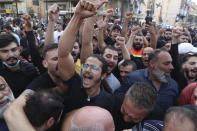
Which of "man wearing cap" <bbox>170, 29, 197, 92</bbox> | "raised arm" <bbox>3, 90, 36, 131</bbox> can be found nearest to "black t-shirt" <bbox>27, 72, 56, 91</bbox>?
"raised arm" <bbox>3, 90, 36, 131</bbox>

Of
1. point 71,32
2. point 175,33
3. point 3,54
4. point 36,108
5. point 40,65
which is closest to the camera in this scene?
point 36,108

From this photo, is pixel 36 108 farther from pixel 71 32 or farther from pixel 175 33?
pixel 175 33

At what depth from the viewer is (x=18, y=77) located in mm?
2115

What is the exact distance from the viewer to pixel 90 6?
1396 millimetres

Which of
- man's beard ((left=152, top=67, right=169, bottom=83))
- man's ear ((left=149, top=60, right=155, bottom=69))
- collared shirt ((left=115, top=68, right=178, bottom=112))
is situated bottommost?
collared shirt ((left=115, top=68, right=178, bottom=112))

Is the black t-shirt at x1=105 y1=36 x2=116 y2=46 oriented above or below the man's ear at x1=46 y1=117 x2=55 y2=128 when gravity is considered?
above

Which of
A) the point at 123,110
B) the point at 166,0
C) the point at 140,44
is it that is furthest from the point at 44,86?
the point at 166,0

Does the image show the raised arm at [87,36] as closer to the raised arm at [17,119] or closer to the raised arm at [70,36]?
the raised arm at [70,36]

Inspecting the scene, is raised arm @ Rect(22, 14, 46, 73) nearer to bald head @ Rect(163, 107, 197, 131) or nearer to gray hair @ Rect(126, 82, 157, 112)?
gray hair @ Rect(126, 82, 157, 112)

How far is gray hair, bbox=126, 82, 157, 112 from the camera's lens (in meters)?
1.38

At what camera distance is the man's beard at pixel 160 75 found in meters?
2.19

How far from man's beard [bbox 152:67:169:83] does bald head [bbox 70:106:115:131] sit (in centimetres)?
138

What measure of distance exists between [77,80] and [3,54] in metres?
1.15

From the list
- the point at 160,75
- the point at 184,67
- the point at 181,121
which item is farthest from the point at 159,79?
the point at 181,121
